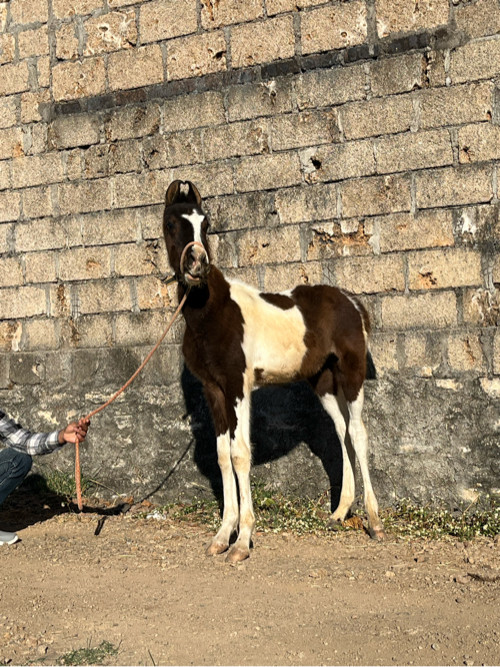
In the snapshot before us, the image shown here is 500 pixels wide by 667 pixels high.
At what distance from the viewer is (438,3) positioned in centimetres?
685

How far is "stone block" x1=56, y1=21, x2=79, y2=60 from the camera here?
838 cm

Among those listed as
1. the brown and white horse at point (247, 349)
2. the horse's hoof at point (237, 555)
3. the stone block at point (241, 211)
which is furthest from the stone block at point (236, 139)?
the horse's hoof at point (237, 555)

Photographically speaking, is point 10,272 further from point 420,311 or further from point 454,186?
point 454,186

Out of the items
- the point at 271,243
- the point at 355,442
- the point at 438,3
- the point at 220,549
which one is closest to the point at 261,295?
the point at 271,243

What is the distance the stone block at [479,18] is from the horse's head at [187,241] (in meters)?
2.56

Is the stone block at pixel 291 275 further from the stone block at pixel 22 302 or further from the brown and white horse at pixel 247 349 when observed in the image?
the stone block at pixel 22 302

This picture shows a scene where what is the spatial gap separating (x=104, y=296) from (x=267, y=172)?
78.4 inches

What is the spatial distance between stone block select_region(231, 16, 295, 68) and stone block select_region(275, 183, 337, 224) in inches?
45.8

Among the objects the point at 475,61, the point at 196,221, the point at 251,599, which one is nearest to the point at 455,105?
the point at 475,61

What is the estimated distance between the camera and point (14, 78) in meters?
A: 8.68

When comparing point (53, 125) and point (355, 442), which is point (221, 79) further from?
point (355, 442)

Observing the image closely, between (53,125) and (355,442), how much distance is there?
14.3 feet

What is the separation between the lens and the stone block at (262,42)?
741cm

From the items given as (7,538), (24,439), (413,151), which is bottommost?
(7,538)
